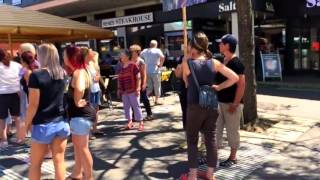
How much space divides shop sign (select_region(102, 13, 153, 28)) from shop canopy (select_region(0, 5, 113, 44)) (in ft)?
21.7

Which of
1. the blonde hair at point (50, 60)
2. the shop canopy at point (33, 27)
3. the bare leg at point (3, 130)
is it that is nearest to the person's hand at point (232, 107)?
the blonde hair at point (50, 60)

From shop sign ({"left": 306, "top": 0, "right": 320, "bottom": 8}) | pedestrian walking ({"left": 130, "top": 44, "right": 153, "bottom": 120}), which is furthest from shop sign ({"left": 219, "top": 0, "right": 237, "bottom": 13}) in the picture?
pedestrian walking ({"left": 130, "top": 44, "right": 153, "bottom": 120})

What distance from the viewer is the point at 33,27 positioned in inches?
411

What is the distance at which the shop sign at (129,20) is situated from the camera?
19.9m

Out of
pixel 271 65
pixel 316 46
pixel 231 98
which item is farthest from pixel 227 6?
pixel 231 98

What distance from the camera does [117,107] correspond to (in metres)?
11.8

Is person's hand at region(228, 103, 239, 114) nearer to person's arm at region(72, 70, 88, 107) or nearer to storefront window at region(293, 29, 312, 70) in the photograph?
person's arm at region(72, 70, 88, 107)

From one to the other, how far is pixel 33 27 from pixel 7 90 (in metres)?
2.88

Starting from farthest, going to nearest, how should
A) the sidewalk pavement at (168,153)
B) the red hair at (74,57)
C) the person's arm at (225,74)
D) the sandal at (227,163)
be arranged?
the sandal at (227,163)
the sidewalk pavement at (168,153)
the person's arm at (225,74)
the red hair at (74,57)

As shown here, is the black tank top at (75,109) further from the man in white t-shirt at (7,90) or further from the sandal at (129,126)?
the sandal at (129,126)

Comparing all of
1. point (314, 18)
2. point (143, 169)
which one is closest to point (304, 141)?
point (143, 169)

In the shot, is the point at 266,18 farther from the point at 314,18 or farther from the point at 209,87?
the point at 209,87

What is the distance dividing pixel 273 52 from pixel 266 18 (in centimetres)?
216

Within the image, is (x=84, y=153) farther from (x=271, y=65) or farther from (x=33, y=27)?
(x=271, y=65)
